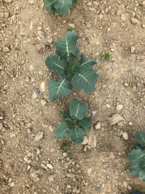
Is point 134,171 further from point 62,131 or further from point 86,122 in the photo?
point 62,131

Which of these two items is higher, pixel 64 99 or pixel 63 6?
pixel 63 6

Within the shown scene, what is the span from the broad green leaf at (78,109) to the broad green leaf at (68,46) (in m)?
0.70

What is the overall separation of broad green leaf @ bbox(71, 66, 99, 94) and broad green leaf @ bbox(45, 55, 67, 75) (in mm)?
245

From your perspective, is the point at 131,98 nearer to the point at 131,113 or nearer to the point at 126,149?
the point at 131,113

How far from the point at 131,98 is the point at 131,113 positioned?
0.78ft

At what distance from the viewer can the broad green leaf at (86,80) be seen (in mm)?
2701

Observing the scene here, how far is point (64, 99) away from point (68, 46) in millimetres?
819

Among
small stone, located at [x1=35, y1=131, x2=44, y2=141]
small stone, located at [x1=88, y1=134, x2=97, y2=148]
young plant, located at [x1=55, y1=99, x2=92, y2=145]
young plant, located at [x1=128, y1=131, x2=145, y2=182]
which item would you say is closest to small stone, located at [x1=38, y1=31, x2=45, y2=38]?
young plant, located at [x1=55, y1=99, x2=92, y2=145]

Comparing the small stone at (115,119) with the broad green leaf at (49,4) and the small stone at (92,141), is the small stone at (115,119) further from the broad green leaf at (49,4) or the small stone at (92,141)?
the broad green leaf at (49,4)

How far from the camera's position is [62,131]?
2797mm

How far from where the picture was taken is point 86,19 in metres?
3.10

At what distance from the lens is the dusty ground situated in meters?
2.98

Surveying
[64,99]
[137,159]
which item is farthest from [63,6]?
[137,159]

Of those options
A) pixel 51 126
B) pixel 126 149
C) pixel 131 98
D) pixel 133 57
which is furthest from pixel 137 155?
pixel 133 57
